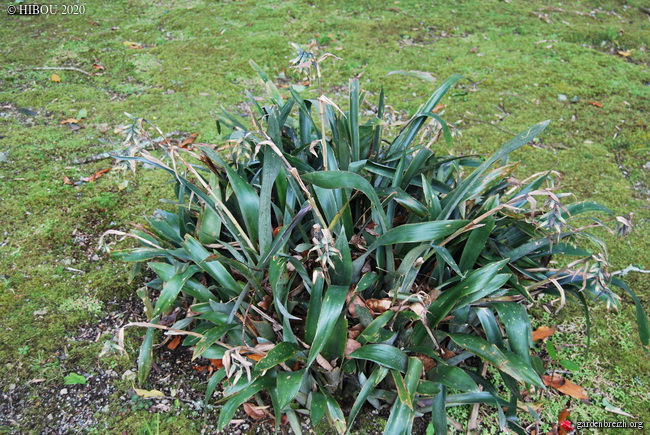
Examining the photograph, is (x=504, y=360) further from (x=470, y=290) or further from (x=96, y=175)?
(x=96, y=175)

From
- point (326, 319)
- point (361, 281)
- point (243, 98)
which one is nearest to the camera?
point (326, 319)

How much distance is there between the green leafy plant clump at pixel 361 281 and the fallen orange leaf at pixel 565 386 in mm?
227

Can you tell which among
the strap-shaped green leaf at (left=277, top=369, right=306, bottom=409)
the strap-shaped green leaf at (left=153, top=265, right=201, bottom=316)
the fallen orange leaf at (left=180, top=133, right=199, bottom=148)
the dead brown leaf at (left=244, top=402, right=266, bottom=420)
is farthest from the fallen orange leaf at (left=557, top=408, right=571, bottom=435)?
the fallen orange leaf at (left=180, top=133, right=199, bottom=148)

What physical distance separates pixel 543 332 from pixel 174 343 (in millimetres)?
1856

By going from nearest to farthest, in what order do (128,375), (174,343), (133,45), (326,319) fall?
(326,319) → (128,375) → (174,343) → (133,45)

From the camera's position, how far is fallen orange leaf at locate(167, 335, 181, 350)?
2.22 meters

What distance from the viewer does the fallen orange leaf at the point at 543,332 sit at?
2.33 m

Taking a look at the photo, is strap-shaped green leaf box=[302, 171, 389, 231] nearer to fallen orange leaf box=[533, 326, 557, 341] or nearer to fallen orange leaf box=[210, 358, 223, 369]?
fallen orange leaf box=[210, 358, 223, 369]

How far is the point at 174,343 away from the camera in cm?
223

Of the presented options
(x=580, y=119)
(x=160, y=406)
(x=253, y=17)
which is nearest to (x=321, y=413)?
(x=160, y=406)

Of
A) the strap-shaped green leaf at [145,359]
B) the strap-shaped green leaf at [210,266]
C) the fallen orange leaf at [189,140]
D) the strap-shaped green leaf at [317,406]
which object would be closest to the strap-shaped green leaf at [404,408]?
the strap-shaped green leaf at [317,406]

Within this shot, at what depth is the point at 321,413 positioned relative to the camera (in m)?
1.75

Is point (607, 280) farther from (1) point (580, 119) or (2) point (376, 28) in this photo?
(2) point (376, 28)

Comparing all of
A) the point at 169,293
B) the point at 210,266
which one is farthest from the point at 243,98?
the point at 169,293
